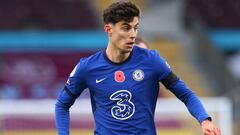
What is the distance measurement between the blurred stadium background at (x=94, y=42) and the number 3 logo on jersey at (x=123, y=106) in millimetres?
5507

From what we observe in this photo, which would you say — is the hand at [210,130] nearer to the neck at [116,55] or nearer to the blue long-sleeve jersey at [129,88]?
the blue long-sleeve jersey at [129,88]

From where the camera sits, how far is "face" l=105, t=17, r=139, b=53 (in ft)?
18.8

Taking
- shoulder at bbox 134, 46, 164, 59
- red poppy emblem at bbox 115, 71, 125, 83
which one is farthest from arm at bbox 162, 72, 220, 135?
red poppy emblem at bbox 115, 71, 125, 83

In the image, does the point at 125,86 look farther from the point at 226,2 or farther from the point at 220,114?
the point at 226,2

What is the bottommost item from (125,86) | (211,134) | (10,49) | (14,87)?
(211,134)

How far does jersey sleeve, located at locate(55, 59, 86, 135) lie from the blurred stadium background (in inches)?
206

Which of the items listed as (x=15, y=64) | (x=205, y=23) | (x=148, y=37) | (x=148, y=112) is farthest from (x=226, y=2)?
(x=148, y=112)

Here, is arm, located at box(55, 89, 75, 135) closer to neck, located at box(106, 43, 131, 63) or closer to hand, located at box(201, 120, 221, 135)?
neck, located at box(106, 43, 131, 63)

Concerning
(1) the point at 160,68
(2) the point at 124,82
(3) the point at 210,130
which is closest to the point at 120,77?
(2) the point at 124,82

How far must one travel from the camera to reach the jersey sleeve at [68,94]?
237 inches

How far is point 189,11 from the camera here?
1952cm

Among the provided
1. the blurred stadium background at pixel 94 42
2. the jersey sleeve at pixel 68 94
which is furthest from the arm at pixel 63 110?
the blurred stadium background at pixel 94 42

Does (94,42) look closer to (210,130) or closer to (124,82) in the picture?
(124,82)

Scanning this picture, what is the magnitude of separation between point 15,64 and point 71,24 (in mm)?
2789
